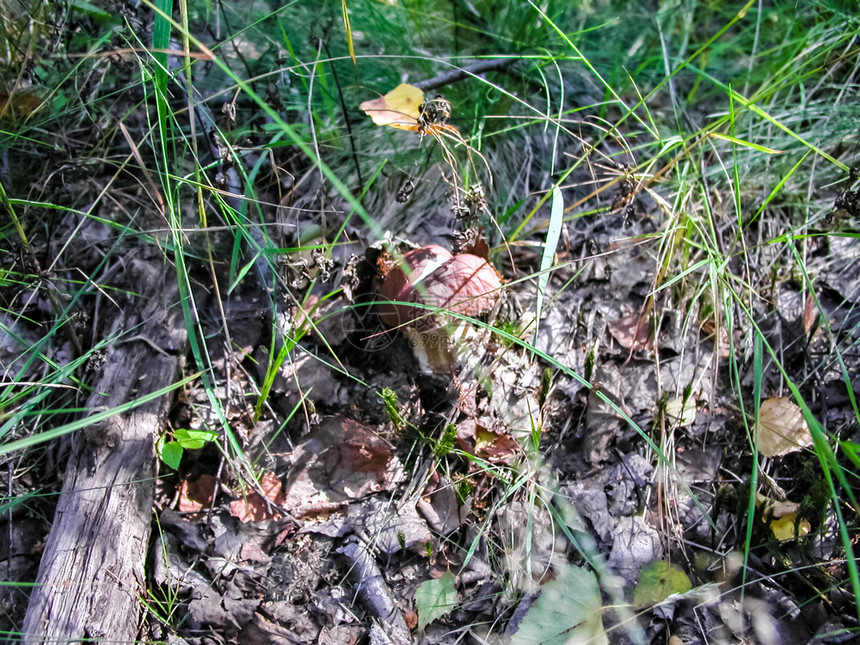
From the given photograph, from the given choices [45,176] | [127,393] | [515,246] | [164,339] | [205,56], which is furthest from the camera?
[515,246]

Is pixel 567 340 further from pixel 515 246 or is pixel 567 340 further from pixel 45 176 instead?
pixel 45 176

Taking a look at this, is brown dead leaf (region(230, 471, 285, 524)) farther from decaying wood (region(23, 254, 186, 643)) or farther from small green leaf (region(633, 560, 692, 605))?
small green leaf (region(633, 560, 692, 605))

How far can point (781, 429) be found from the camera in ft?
6.44

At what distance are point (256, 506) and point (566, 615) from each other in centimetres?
107

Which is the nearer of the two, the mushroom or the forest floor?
the forest floor

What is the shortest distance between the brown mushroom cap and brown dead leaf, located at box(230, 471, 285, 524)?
2.43ft

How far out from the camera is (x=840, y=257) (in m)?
2.38

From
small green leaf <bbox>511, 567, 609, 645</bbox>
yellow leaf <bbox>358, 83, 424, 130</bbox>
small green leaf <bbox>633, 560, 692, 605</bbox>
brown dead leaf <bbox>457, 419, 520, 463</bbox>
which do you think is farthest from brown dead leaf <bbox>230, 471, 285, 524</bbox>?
yellow leaf <bbox>358, 83, 424, 130</bbox>

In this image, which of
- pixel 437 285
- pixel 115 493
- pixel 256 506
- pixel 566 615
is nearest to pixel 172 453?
pixel 115 493

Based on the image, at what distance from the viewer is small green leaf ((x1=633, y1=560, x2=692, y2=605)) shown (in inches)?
66.9

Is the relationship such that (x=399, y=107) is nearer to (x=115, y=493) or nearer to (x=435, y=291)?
(x=435, y=291)

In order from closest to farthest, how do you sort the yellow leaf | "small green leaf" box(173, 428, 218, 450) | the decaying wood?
the decaying wood
"small green leaf" box(173, 428, 218, 450)
the yellow leaf

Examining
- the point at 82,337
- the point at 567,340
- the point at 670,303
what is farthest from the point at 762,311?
the point at 82,337

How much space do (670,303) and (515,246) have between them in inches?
26.8
